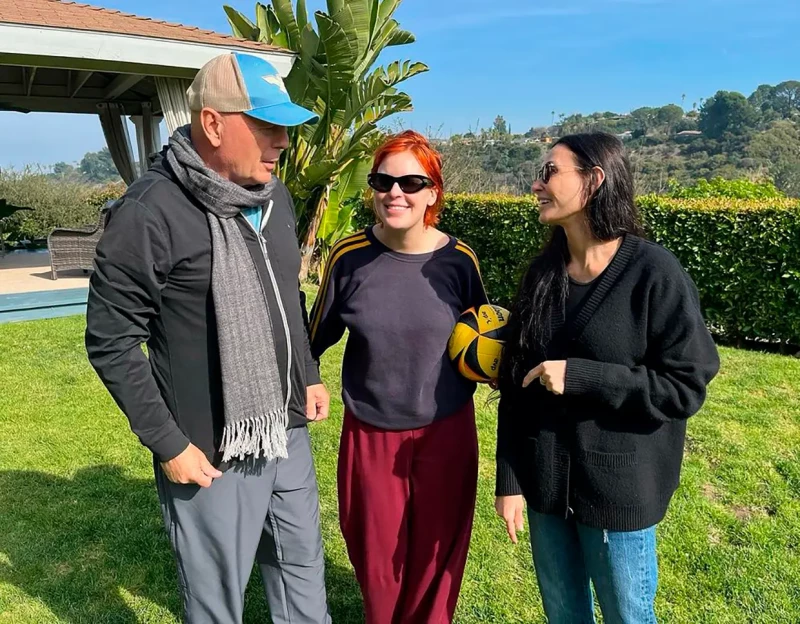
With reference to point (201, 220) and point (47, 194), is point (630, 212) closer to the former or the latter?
point (201, 220)

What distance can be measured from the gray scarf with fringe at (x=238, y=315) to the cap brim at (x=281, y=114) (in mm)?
208

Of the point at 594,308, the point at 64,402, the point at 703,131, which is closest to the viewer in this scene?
the point at 594,308

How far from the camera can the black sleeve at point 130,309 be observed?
5.31 ft

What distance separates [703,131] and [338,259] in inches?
2855

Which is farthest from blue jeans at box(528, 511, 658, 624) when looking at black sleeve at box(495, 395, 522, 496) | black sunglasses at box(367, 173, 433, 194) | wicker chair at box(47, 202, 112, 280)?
wicker chair at box(47, 202, 112, 280)

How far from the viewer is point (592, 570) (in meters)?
1.81

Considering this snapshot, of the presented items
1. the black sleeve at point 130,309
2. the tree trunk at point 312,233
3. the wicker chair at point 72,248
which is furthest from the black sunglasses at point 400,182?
the wicker chair at point 72,248

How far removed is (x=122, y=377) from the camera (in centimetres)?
Answer: 168

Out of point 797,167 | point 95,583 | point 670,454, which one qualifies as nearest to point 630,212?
point 670,454

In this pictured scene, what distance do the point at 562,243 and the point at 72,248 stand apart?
10.5 m

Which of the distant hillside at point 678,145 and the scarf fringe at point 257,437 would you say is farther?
the distant hillside at point 678,145

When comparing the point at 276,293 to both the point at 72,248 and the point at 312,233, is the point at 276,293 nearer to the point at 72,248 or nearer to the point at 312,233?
the point at 312,233

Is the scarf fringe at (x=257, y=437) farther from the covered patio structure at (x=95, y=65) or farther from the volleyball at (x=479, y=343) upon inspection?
the covered patio structure at (x=95, y=65)

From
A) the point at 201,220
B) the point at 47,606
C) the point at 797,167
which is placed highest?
the point at 797,167
